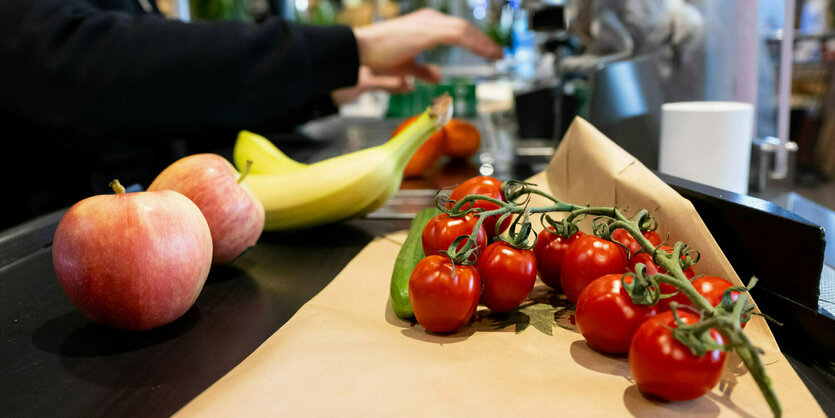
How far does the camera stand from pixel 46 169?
1521 millimetres

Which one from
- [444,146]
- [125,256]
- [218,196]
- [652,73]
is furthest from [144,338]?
[652,73]

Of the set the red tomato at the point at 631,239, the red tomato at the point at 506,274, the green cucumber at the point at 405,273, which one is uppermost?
the red tomato at the point at 631,239

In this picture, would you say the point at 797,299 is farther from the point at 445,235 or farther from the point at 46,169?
the point at 46,169

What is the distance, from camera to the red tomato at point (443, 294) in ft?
1.90

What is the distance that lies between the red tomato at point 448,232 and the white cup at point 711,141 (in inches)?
17.3

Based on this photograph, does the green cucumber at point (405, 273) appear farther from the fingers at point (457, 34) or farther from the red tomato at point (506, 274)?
the fingers at point (457, 34)

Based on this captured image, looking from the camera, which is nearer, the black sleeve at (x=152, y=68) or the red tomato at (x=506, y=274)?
the red tomato at (x=506, y=274)

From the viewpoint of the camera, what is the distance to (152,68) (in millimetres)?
1264

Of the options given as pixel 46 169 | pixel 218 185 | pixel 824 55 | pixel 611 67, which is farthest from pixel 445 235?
pixel 824 55

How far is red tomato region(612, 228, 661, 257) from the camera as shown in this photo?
635mm

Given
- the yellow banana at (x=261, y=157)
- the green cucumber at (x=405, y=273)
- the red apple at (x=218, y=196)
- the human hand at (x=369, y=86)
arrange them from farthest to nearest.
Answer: the human hand at (x=369, y=86) → the yellow banana at (x=261, y=157) → the red apple at (x=218, y=196) → the green cucumber at (x=405, y=273)

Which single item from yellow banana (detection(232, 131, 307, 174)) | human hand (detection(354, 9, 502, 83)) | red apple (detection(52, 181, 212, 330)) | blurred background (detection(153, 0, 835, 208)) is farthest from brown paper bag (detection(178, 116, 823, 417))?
human hand (detection(354, 9, 502, 83))

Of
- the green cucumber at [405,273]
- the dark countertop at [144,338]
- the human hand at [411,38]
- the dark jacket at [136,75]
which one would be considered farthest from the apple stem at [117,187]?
the human hand at [411,38]

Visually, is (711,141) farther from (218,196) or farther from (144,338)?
(144,338)
